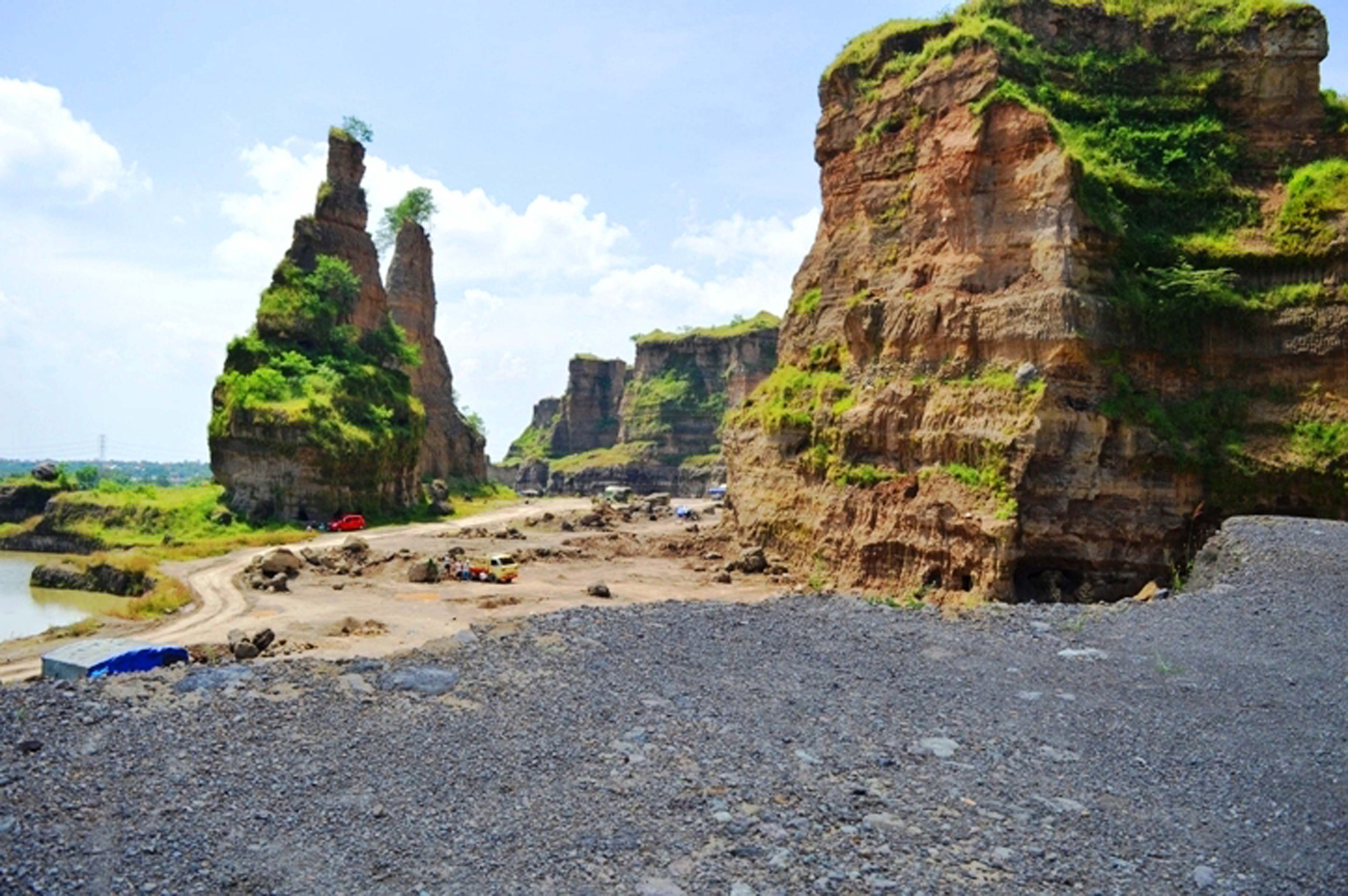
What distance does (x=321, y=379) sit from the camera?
5684 cm

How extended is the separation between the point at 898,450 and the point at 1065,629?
12653 mm

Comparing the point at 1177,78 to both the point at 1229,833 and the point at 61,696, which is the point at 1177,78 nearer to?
the point at 1229,833

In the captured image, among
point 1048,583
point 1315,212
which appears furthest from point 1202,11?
point 1048,583

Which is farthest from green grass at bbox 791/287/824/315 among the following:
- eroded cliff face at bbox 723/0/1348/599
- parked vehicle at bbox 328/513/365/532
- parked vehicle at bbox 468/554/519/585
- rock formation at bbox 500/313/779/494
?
rock formation at bbox 500/313/779/494

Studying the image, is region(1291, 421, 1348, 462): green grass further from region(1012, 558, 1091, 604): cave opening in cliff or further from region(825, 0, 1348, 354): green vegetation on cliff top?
region(1012, 558, 1091, 604): cave opening in cliff

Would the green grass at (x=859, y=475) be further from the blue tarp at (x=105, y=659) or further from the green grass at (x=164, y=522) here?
the green grass at (x=164, y=522)

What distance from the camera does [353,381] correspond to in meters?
59.5

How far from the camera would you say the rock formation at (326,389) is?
52.6 metres

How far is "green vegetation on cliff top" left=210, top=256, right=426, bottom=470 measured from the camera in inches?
2098

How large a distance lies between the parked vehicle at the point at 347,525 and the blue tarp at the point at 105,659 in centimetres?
3476

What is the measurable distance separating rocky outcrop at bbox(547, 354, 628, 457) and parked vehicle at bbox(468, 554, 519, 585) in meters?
88.8

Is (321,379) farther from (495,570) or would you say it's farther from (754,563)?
(754,563)

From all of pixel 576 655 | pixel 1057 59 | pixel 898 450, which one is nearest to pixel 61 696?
pixel 576 655

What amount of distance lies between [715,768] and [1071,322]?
60.4 ft
